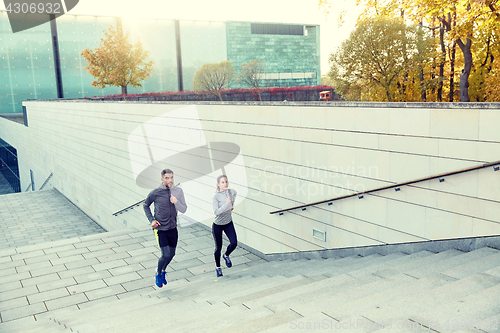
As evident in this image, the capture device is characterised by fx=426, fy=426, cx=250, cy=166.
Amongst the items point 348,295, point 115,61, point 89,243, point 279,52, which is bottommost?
point 89,243

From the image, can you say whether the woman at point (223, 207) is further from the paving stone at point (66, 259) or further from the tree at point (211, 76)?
the tree at point (211, 76)

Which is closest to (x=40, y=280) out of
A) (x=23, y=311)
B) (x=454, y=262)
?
(x=23, y=311)

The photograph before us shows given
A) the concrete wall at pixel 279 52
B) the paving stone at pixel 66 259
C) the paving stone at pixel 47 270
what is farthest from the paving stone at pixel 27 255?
the concrete wall at pixel 279 52

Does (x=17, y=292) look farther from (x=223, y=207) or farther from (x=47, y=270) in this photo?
(x=223, y=207)

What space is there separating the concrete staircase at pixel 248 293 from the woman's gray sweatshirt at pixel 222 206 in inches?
37.5

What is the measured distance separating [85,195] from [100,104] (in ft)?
16.8

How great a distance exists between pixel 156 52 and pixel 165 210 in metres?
39.4

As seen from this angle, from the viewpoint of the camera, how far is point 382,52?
572 inches

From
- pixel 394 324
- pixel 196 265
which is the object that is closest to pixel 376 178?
pixel 394 324

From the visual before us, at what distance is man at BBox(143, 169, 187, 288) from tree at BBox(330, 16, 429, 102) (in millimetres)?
10780

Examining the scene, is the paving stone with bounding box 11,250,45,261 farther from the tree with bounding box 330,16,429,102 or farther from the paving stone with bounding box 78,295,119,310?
the tree with bounding box 330,16,429,102

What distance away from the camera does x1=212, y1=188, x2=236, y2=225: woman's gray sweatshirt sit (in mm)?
6309

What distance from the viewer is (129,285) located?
23.2 ft

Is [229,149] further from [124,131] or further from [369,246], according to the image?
[124,131]
